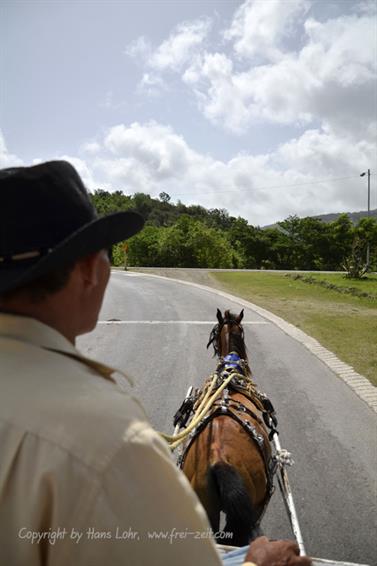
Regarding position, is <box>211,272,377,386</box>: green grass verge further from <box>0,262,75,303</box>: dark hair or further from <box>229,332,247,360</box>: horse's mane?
<box>0,262,75,303</box>: dark hair

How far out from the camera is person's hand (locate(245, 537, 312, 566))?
1384 millimetres

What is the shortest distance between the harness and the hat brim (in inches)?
77.1

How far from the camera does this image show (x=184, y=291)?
17797 mm

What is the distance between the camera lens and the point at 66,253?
1015 mm

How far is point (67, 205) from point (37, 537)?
778mm

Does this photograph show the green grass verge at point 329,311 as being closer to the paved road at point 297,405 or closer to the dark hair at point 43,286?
the paved road at point 297,405

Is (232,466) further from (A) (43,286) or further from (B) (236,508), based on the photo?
(A) (43,286)

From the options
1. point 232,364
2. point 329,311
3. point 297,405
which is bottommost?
point 297,405

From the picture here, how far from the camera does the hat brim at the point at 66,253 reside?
975 millimetres

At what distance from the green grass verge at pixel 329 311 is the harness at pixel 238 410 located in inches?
145

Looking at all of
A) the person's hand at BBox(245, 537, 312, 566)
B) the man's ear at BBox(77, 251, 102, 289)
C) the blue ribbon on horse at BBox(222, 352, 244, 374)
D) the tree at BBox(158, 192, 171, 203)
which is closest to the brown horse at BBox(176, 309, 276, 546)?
the blue ribbon on horse at BBox(222, 352, 244, 374)

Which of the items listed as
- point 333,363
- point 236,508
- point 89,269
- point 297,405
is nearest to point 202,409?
point 236,508

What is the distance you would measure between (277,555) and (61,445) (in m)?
1.05

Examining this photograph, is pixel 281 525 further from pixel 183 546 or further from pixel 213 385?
pixel 183 546
